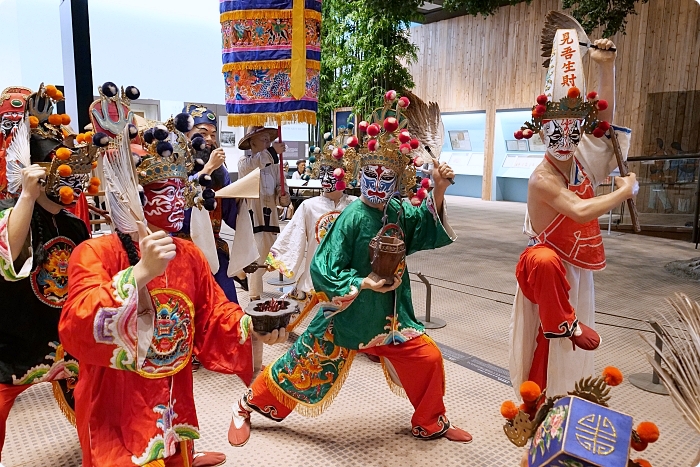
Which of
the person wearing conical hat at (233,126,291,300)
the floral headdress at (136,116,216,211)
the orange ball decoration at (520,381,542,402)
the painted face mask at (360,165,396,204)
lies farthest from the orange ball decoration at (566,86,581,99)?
the person wearing conical hat at (233,126,291,300)

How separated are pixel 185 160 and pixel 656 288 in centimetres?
519

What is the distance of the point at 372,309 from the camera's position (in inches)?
91.1

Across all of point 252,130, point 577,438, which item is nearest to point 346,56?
point 252,130

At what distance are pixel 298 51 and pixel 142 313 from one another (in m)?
2.05

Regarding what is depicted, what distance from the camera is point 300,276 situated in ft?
12.5

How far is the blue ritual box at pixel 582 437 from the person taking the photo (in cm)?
102

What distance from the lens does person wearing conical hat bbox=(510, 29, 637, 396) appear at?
2021mm

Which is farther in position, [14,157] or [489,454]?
[489,454]

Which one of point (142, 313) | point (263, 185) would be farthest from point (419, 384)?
point (263, 185)

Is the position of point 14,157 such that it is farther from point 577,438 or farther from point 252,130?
point 252,130

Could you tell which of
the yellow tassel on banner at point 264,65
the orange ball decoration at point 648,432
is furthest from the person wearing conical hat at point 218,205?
the orange ball decoration at point 648,432

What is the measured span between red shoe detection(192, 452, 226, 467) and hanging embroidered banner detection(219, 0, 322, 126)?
187 cm

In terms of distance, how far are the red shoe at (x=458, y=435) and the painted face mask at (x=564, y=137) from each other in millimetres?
1316

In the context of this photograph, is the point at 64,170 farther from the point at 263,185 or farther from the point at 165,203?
the point at 263,185
